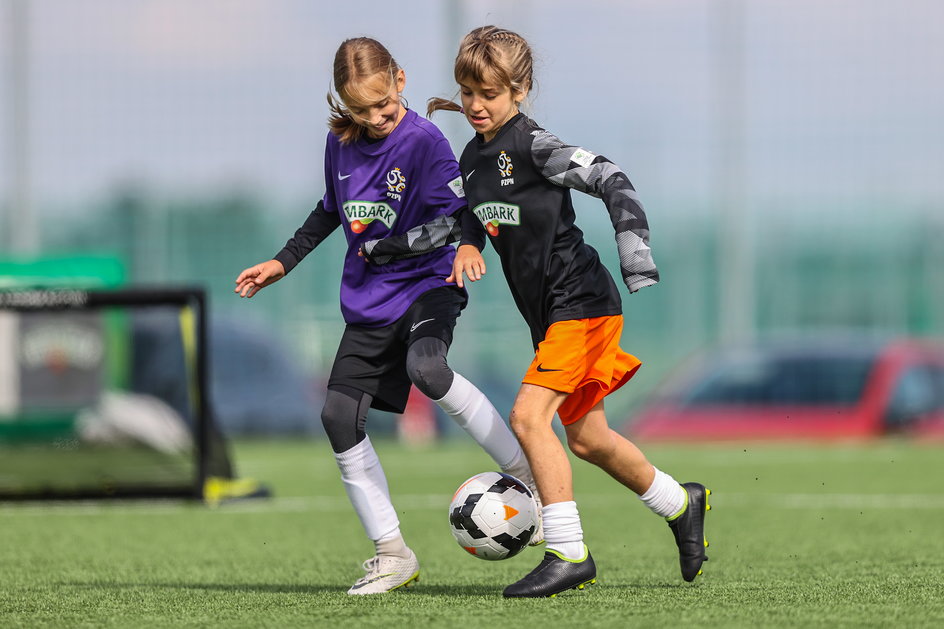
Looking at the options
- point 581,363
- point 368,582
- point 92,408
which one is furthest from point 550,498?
point 92,408

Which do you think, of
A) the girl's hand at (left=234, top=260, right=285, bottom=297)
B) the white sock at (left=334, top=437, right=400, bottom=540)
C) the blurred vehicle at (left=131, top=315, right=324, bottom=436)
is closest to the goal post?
the blurred vehicle at (left=131, top=315, right=324, bottom=436)

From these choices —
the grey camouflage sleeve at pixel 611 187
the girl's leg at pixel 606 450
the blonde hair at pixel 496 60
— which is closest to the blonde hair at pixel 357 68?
the blonde hair at pixel 496 60

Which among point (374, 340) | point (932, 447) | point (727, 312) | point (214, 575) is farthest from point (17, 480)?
point (727, 312)

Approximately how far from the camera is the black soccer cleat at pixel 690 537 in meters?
4.94

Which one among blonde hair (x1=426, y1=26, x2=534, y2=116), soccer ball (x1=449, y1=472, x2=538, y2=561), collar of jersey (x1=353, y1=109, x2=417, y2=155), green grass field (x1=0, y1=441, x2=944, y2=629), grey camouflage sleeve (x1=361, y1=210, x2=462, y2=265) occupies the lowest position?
green grass field (x1=0, y1=441, x2=944, y2=629)

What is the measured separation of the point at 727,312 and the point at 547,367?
1818cm

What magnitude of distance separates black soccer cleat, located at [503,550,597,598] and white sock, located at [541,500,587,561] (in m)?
0.02

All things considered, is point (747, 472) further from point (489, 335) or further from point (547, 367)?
point (489, 335)

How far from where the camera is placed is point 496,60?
462 cm

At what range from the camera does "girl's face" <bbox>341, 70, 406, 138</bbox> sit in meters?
4.84

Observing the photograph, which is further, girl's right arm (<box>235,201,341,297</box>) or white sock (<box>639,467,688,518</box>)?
girl's right arm (<box>235,201,341,297</box>)

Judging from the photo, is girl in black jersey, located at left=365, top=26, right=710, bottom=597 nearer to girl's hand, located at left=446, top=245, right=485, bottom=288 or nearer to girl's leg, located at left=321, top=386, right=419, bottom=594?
girl's hand, located at left=446, top=245, right=485, bottom=288

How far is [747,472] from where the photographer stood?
11047mm

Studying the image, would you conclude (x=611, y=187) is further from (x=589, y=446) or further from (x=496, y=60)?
(x=589, y=446)
